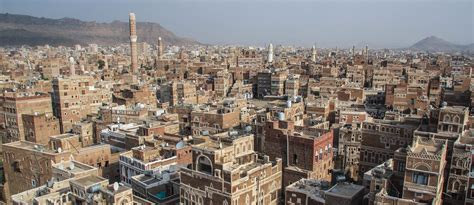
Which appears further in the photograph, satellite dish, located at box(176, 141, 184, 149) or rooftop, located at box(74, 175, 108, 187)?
satellite dish, located at box(176, 141, 184, 149)

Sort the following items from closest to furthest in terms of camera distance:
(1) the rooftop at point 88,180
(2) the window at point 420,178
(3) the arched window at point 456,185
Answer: (2) the window at point 420,178
(1) the rooftop at point 88,180
(3) the arched window at point 456,185

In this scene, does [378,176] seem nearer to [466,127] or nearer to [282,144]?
[282,144]

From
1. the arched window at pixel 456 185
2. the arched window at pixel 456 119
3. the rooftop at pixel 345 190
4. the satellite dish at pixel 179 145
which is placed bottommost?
the rooftop at pixel 345 190

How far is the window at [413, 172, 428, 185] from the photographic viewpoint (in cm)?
3388

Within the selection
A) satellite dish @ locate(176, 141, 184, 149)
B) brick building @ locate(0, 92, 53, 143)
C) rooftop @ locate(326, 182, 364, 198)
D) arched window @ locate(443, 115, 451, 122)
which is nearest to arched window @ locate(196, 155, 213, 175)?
satellite dish @ locate(176, 141, 184, 149)

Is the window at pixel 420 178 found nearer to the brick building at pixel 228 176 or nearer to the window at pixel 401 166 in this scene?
the window at pixel 401 166

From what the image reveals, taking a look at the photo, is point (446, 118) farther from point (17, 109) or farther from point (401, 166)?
point (17, 109)

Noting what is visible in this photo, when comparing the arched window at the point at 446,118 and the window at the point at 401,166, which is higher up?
the arched window at the point at 446,118

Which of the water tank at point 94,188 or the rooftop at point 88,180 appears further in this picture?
the rooftop at point 88,180

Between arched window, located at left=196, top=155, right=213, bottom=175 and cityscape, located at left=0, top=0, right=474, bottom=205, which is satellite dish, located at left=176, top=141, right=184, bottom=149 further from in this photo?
arched window, located at left=196, top=155, right=213, bottom=175

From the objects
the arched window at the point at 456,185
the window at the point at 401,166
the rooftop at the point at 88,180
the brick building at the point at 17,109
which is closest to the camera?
the window at the point at 401,166

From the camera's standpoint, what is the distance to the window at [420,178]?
33.9 metres

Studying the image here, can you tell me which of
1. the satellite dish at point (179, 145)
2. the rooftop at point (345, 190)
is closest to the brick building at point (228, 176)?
the satellite dish at point (179, 145)

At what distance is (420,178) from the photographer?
34125mm
